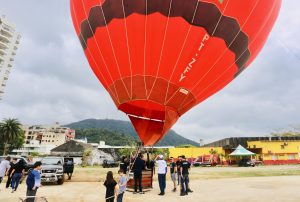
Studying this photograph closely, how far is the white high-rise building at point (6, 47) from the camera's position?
9352cm

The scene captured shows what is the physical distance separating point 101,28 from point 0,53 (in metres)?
99.5

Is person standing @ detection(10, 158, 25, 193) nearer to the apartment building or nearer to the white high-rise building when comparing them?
the white high-rise building

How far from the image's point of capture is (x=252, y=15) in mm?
9141

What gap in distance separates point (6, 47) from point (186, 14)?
103 m

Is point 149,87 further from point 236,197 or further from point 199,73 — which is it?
point 236,197

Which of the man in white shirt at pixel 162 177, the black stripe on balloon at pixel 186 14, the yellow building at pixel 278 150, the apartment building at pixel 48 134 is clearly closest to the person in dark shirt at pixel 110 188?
the man in white shirt at pixel 162 177

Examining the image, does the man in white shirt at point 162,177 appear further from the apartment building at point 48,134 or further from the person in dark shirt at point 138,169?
the apartment building at point 48,134

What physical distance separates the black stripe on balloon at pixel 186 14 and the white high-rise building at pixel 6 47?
3653 inches

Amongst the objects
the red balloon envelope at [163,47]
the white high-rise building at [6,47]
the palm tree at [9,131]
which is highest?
the white high-rise building at [6,47]

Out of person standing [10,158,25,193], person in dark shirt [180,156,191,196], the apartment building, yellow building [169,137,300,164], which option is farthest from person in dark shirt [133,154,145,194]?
the apartment building

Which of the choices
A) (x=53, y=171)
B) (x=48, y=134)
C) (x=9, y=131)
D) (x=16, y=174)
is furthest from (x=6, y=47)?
(x=16, y=174)

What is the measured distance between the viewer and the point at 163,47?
8.54 metres

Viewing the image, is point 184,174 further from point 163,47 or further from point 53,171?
point 53,171

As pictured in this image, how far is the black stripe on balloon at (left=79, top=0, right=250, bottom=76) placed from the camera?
26.9 ft
